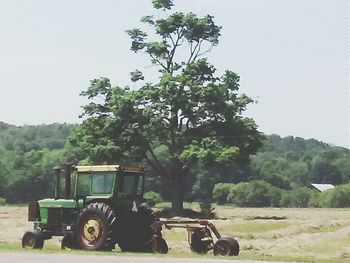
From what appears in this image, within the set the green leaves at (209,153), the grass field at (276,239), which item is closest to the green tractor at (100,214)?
the grass field at (276,239)

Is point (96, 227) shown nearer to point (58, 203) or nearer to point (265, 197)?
point (58, 203)

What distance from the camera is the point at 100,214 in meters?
23.1

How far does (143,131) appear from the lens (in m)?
53.5

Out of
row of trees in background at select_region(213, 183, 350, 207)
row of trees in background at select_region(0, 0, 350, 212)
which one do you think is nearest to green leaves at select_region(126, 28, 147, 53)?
row of trees in background at select_region(0, 0, 350, 212)

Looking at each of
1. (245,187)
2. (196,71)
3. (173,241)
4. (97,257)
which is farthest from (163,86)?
(245,187)

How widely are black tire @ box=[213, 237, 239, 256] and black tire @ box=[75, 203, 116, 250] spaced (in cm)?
323

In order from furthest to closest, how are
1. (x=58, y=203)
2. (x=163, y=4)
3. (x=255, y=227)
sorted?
(x=163, y=4) < (x=255, y=227) < (x=58, y=203)

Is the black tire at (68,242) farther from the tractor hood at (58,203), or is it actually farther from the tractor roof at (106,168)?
the tractor roof at (106,168)

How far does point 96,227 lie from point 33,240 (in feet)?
8.85

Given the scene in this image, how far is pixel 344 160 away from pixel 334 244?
14086 centimetres

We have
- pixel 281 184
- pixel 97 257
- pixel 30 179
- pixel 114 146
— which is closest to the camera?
pixel 97 257

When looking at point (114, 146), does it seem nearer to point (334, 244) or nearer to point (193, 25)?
point (193, 25)

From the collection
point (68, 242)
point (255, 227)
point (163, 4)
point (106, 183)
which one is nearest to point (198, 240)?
point (106, 183)

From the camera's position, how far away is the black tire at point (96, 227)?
22.9 meters
